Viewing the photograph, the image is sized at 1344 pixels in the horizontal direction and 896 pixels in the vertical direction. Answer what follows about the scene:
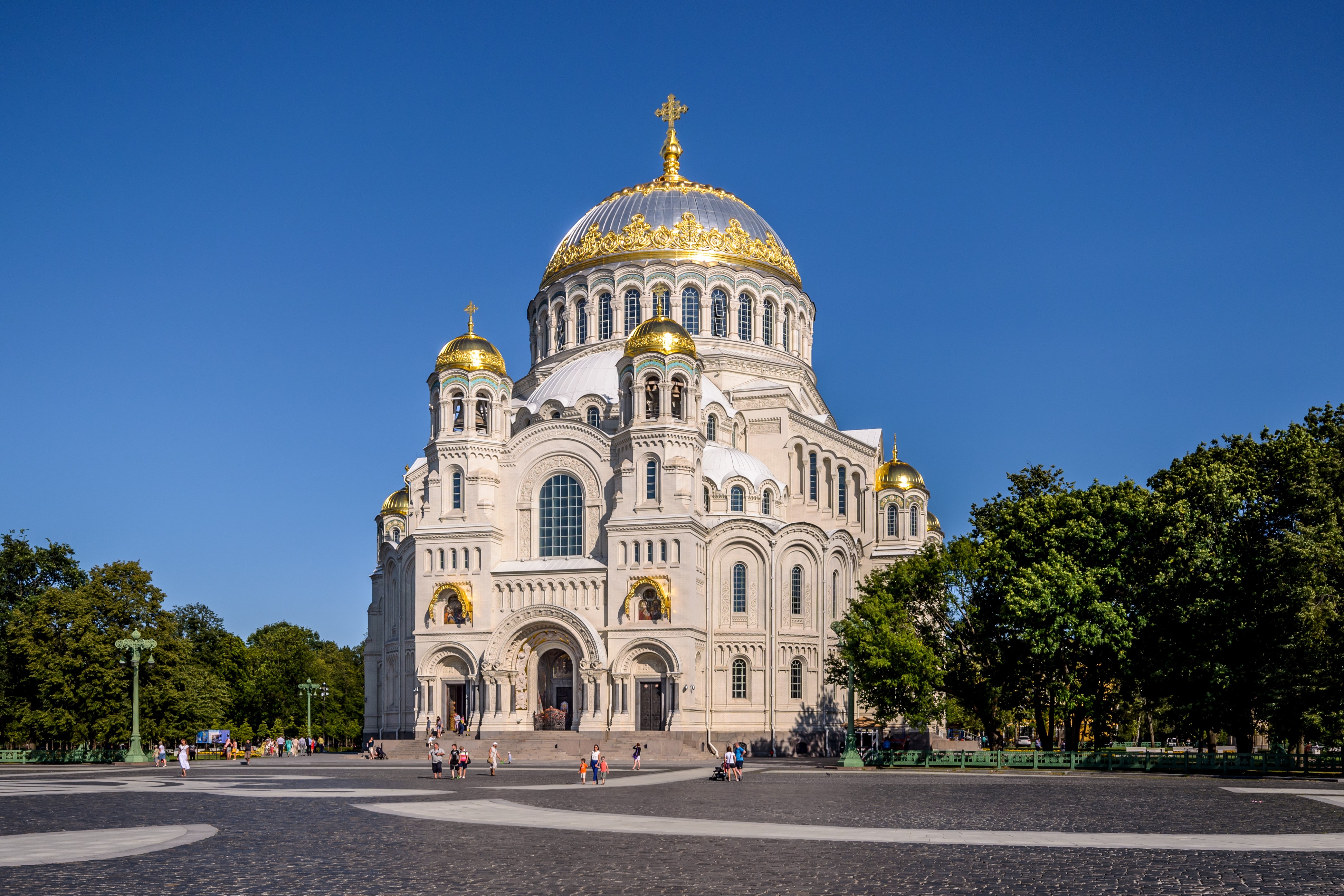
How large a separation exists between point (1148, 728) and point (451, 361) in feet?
211

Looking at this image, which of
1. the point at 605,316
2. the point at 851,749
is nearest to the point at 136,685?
the point at 851,749

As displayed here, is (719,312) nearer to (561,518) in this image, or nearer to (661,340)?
(661,340)

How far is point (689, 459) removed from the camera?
182 feet

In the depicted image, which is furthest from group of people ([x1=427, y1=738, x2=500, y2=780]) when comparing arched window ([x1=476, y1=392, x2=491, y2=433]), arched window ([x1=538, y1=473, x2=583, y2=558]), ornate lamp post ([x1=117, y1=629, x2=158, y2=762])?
arched window ([x1=476, y1=392, x2=491, y2=433])

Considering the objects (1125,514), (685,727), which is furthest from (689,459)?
(1125,514)

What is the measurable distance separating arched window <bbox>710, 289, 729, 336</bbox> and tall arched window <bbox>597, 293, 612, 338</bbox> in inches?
205

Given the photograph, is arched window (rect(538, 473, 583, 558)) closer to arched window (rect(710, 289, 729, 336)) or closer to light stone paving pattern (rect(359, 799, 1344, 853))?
arched window (rect(710, 289, 729, 336))

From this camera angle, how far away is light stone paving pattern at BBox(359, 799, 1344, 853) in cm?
1730

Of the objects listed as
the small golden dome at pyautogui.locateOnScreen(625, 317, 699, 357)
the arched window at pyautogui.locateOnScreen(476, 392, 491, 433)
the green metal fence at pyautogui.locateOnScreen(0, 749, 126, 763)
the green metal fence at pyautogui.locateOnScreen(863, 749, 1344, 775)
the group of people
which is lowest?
the green metal fence at pyautogui.locateOnScreen(0, 749, 126, 763)

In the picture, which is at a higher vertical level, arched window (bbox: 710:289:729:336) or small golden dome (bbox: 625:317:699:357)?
arched window (bbox: 710:289:729:336)

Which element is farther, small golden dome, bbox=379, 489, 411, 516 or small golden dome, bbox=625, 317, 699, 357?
small golden dome, bbox=379, 489, 411, 516

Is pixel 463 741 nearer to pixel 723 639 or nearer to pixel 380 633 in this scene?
pixel 723 639

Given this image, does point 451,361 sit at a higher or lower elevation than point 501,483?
higher

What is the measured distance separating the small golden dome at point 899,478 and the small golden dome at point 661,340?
17.2m
